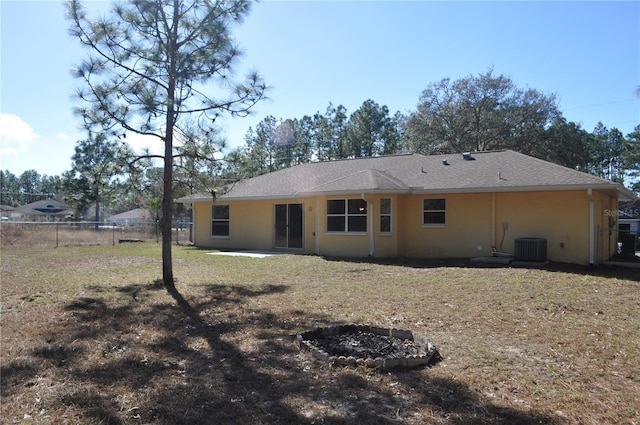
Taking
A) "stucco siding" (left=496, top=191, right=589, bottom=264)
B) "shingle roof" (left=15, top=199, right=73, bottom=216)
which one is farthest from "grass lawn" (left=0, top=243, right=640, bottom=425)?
"shingle roof" (left=15, top=199, right=73, bottom=216)

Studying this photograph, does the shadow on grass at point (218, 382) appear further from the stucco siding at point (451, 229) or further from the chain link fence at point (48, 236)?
the chain link fence at point (48, 236)

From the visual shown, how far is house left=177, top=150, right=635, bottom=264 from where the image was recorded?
42.1ft

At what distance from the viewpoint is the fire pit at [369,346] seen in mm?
4406

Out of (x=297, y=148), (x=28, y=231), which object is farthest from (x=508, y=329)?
(x=297, y=148)

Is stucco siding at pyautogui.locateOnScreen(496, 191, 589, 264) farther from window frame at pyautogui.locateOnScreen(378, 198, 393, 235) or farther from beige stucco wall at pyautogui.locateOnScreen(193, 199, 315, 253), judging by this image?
beige stucco wall at pyautogui.locateOnScreen(193, 199, 315, 253)

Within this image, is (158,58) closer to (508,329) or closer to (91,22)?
(91,22)

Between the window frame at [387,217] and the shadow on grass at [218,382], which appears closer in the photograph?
the shadow on grass at [218,382]

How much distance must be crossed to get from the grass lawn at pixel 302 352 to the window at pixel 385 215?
16.1 ft

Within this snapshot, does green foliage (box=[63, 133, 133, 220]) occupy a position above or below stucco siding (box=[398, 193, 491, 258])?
above

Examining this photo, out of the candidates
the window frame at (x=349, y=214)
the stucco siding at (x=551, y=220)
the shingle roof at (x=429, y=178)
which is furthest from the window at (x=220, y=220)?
the stucco siding at (x=551, y=220)

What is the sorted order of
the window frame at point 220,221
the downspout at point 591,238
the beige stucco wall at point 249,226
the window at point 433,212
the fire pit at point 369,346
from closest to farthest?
the fire pit at point 369,346 → the downspout at point 591,238 → the window at point 433,212 → the beige stucco wall at point 249,226 → the window frame at point 220,221

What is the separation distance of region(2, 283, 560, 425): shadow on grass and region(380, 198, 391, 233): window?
8.77 metres

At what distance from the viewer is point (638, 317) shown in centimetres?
658

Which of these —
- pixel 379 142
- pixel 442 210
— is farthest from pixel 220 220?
pixel 379 142
